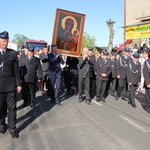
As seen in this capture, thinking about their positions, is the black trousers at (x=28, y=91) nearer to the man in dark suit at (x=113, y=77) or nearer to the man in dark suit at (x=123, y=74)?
the man in dark suit at (x=123, y=74)

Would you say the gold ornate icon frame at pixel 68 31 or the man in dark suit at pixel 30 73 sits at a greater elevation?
the gold ornate icon frame at pixel 68 31

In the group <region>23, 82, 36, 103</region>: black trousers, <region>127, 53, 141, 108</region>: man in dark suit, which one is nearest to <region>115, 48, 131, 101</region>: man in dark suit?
<region>127, 53, 141, 108</region>: man in dark suit

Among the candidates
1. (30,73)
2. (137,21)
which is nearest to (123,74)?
(30,73)

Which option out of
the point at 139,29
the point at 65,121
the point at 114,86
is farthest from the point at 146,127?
the point at 139,29

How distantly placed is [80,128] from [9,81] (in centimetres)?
178

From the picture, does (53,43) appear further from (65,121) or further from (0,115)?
(0,115)

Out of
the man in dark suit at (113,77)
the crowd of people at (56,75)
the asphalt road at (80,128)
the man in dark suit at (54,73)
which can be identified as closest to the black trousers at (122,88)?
the crowd of people at (56,75)

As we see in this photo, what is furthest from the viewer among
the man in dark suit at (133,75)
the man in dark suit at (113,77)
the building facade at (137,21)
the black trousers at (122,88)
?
the building facade at (137,21)

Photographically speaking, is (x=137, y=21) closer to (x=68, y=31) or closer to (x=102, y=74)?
(x=102, y=74)

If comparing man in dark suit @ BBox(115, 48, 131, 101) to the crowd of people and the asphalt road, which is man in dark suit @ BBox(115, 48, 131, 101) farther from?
the asphalt road

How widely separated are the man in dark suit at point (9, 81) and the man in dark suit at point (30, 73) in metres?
2.66

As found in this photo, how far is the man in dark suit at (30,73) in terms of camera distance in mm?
7668

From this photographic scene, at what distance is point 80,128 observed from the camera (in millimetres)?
5414

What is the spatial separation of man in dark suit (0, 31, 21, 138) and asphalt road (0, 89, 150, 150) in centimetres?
38
